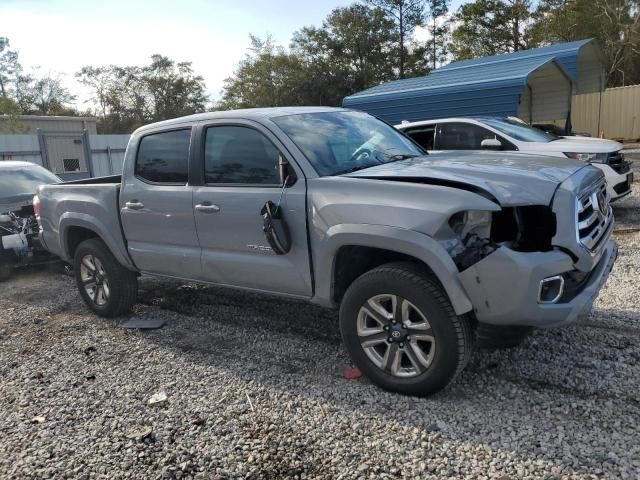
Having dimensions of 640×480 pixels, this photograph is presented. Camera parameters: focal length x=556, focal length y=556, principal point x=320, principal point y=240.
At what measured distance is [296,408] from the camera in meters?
3.51

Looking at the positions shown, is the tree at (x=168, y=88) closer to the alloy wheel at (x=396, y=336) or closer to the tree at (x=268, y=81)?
the tree at (x=268, y=81)

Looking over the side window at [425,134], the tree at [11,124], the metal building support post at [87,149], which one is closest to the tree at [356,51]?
the tree at [11,124]

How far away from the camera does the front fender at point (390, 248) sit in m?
3.17

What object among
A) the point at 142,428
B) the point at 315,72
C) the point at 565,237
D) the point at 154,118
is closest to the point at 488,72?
the point at 565,237

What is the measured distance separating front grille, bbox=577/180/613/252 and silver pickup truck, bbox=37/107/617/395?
0.02 m

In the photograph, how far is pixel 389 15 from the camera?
140 feet

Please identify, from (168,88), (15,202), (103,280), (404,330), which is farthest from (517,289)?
(168,88)

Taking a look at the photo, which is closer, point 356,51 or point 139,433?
point 139,433

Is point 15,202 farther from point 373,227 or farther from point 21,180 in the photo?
point 373,227

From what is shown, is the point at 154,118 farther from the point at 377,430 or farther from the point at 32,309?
the point at 377,430

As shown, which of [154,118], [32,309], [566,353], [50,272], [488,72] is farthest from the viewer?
[154,118]

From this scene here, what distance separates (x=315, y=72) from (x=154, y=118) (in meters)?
23.0

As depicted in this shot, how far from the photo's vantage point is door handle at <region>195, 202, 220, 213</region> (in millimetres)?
4297

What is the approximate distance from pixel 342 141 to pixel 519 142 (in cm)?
528
